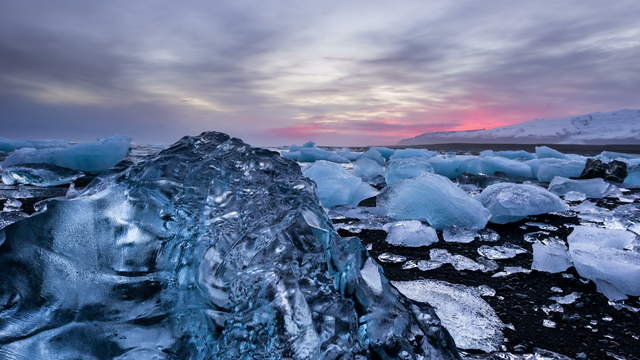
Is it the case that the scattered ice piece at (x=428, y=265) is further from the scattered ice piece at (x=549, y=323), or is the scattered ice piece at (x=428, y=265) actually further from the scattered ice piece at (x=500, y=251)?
the scattered ice piece at (x=549, y=323)

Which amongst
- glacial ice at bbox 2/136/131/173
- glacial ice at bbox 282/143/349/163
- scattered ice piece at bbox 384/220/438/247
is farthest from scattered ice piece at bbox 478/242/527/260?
glacial ice at bbox 282/143/349/163

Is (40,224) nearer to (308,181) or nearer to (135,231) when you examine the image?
(135,231)

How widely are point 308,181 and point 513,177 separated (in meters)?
6.38

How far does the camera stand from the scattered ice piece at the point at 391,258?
197 cm

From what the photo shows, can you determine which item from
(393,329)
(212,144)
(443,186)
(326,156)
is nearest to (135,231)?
(212,144)

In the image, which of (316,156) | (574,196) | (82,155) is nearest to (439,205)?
(574,196)

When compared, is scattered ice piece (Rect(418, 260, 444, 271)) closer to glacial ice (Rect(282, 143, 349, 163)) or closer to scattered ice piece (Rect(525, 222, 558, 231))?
scattered ice piece (Rect(525, 222, 558, 231))

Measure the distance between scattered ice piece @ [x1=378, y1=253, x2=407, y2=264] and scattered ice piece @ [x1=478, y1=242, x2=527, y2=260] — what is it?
1.69 ft

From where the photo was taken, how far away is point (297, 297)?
2.65ft

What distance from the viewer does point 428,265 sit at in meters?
1.90

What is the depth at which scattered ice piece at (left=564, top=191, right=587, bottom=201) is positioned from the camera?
3967mm

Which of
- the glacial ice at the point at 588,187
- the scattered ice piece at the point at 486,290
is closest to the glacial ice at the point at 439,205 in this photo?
the scattered ice piece at the point at 486,290

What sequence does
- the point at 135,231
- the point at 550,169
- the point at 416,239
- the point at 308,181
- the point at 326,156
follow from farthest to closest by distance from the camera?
the point at 326,156, the point at 550,169, the point at 416,239, the point at 308,181, the point at 135,231

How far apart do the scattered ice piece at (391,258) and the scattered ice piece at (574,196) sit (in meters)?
3.08
